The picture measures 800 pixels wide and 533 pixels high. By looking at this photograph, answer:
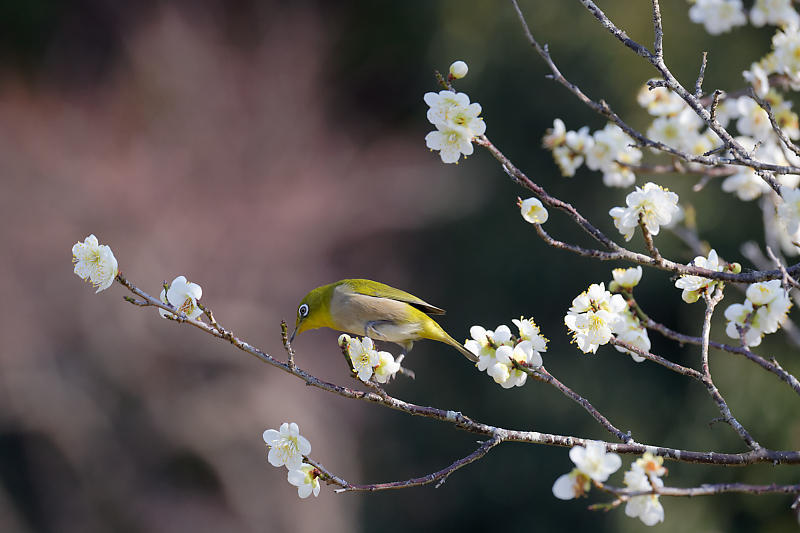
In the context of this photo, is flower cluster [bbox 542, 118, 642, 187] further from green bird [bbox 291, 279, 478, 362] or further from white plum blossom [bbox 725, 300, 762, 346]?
white plum blossom [bbox 725, 300, 762, 346]

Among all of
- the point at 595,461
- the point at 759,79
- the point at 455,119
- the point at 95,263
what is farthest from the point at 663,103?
the point at 95,263

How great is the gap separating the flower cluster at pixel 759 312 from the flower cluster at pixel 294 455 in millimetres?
843

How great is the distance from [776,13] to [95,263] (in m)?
1.98

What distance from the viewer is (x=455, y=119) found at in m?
1.42

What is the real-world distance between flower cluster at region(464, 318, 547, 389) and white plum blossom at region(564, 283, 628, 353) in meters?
0.08

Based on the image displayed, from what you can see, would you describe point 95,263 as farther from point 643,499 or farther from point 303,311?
point 643,499

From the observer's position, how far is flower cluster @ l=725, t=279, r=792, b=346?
55.3 inches

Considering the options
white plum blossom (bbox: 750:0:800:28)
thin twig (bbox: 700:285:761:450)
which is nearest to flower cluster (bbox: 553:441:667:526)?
thin twig (bbox: 700:285:761:450)

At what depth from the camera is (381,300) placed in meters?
1.97

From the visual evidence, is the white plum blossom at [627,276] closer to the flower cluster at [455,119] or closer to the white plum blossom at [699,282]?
the white plum blossom at [699,282]

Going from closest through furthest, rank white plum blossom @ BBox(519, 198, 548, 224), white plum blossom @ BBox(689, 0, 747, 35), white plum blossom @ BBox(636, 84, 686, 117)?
white plum blossom @ BBox(519, 198, 548, 224) → white plum blossom @ BBox(636, 84, 686, 117) → white plum blossom @ BBox(689, 0, 747, 35)

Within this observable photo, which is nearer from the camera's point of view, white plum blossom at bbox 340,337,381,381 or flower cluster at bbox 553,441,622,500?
flower cluster at bbox 553,441,622,500

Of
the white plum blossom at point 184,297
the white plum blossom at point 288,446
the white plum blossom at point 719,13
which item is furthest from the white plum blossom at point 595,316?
the white plum blossom at point 719,13

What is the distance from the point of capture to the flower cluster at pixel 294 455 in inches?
56.4
